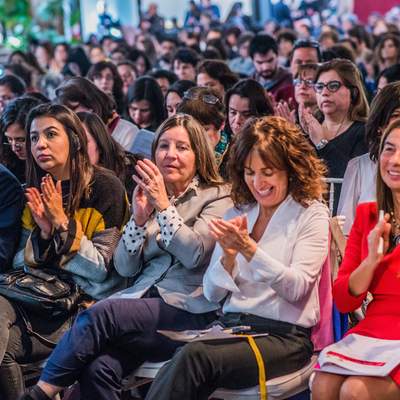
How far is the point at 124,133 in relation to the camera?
5.85m

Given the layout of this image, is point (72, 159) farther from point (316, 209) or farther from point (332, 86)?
point (332, 86)

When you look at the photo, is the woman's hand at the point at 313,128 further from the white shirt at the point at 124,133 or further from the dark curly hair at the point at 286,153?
the dark curly hair at the point at 286,153

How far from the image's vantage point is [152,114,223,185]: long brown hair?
399 centimetres

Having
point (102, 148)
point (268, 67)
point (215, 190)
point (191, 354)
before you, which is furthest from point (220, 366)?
point (268, 67)

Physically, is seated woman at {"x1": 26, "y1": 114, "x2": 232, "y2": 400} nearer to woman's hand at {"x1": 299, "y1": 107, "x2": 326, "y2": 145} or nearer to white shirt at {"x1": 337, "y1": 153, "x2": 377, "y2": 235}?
white shirt at {"x1": 337, "y1": 153, "x2": 377, "y2": 235}

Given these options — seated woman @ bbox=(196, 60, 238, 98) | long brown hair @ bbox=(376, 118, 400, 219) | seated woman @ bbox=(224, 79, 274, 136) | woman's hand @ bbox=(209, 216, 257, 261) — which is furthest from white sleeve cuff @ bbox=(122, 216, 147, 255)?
seated woman @ bbox=(196, 60, 238, 98)

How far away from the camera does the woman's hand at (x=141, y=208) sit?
384 cm

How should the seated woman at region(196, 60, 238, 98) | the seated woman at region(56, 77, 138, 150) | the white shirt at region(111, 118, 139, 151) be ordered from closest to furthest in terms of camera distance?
the white shirt at region(111, 118, 139, 151)
the seated woman at region(56, 77, 138, 150)
the seated woman at region(196, 60, 238, 98)

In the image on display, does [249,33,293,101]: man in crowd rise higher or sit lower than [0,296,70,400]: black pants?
higher

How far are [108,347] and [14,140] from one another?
1.78m

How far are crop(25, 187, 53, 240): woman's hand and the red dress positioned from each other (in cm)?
130

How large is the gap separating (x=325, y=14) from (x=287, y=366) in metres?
18.9

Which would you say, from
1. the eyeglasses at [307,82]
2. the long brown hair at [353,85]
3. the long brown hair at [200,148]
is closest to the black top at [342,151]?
the long brown hair at [353,85]

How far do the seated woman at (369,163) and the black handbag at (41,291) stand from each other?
123 centimetres
